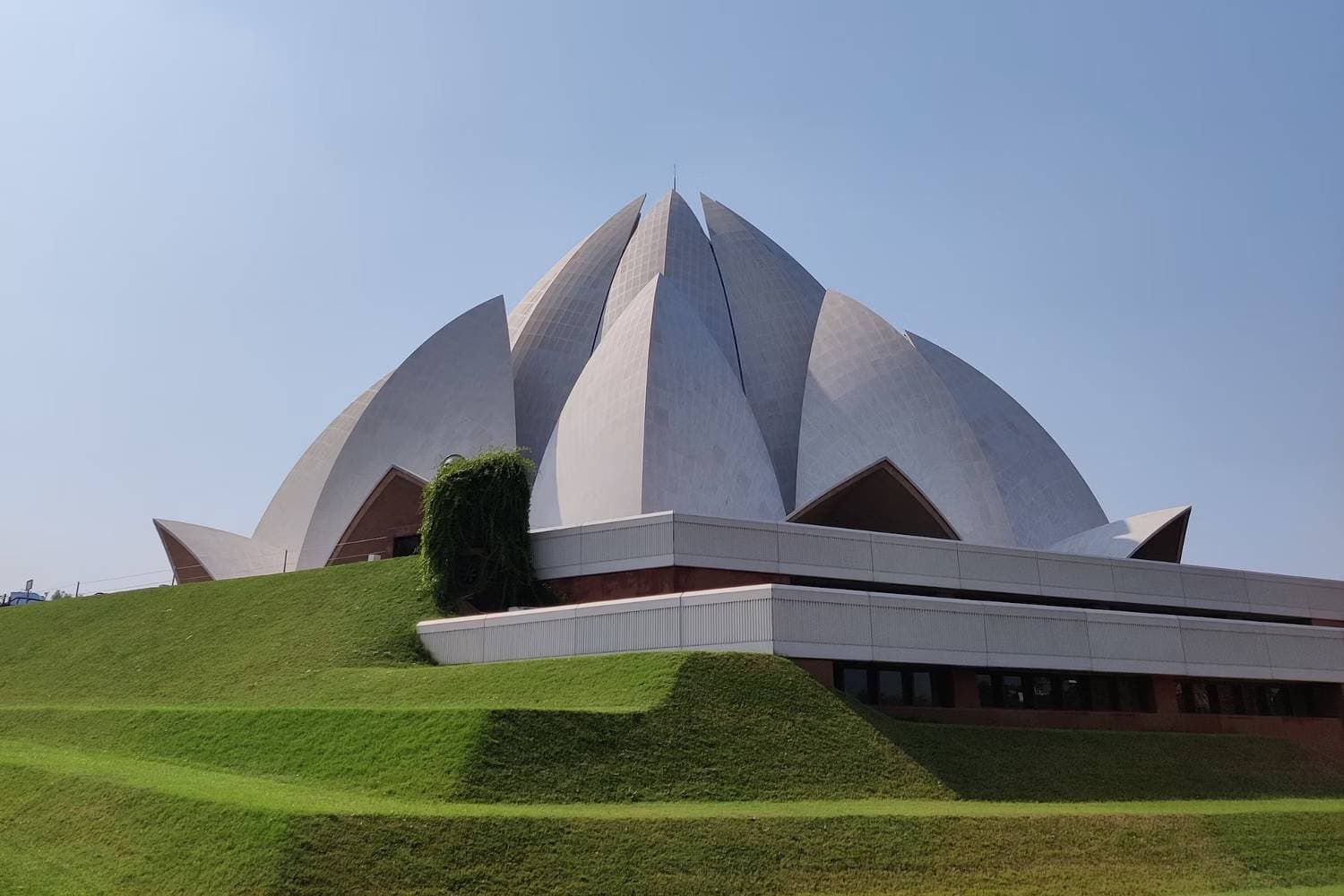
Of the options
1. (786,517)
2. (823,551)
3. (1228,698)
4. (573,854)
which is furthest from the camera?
(786,517)

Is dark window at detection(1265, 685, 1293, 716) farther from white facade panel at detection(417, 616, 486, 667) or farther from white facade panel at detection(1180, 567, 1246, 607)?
white facade panel at detection(417, 616, 486, 667)

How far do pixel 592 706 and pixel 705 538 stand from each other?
17.7ft

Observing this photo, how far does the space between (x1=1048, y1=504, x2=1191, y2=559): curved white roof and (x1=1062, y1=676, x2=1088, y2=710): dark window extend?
624 cm

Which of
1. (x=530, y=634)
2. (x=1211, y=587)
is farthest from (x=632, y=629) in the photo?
(x=1211, y=587)

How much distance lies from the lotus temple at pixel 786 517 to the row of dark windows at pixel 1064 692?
46 millimetres

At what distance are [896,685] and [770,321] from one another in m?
14.9

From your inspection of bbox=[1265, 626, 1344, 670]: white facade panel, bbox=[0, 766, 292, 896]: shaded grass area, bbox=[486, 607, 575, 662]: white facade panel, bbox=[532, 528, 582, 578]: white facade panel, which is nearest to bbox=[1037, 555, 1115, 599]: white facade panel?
bbox=[1265, 626, 1344, 670]: white facade panel

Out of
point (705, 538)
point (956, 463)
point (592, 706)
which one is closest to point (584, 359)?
point (956, 463)

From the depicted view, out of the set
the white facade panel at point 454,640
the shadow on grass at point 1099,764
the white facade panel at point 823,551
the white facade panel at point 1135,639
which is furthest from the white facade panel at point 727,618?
the white facade panel at point 1135,639

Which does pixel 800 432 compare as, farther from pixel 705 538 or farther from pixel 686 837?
pixel 686 837

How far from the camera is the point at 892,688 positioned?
54.0 ft

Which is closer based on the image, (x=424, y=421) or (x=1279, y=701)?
(x=1279, y=701)

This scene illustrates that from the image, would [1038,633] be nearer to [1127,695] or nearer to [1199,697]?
[1127,695]

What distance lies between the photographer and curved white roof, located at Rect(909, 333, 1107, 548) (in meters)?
26.9
